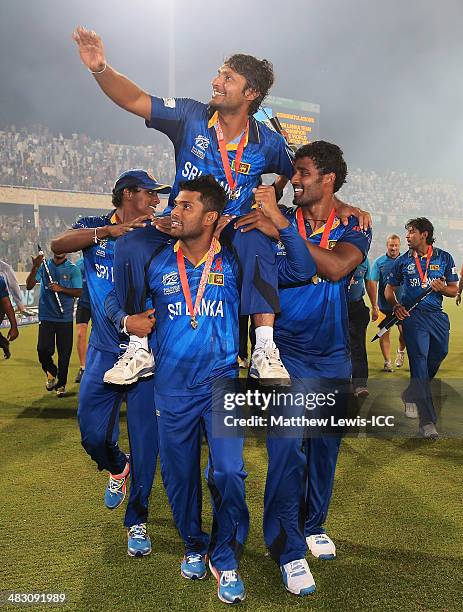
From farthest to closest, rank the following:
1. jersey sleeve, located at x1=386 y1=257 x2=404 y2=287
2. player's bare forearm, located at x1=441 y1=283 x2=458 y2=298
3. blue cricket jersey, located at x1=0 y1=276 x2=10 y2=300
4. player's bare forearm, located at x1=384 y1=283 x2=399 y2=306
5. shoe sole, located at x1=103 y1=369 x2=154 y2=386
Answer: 1. blue cricket jersey, located at x1=0 y1=276 x2=10 y2=300
2. player's bare forearm, located at x1=384 y1=283 x2=399 y2=306
3. jersey sleeve, located at x1=386 y1=257 x2=404 y2=287
4. player's bare forearm, located at x1=441 y1=283 x2=458 y2=298
5. shoe sole, located at x1=103 y1=369 x2=154 y2=386

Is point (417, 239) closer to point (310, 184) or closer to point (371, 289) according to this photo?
point (310, 184)

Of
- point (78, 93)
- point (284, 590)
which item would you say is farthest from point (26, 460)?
point (78, 93)

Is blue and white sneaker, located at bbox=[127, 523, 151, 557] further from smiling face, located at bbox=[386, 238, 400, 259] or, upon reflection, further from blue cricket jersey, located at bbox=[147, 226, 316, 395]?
smiling face, located at bbox=[386, 238, 400, 259]

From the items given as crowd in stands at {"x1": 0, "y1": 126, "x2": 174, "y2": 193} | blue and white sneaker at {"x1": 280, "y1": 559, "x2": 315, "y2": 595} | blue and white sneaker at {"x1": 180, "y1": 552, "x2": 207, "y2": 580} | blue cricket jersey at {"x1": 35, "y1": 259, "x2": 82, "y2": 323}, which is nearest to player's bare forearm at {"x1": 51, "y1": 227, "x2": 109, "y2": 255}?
blue and white sneaker at {"x1": 180, "y1": 552, "x2": 207, "y2": 580}

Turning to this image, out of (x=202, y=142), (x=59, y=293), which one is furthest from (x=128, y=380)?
(x=59, y=293)

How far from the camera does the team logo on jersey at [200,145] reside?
332 centimetres

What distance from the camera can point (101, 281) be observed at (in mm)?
3928

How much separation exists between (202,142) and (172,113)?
0.24 m

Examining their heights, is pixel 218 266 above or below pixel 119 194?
below

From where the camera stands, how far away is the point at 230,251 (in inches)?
115

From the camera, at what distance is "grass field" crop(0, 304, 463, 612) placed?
115 inches

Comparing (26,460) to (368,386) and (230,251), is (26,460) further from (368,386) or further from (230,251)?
(368,386)

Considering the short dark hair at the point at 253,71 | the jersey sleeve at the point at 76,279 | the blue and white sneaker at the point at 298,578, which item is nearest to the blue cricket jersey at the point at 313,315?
the short dark hair at the point at 253,71

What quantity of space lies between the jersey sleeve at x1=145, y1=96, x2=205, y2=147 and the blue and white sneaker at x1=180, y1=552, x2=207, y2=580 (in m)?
2.27
